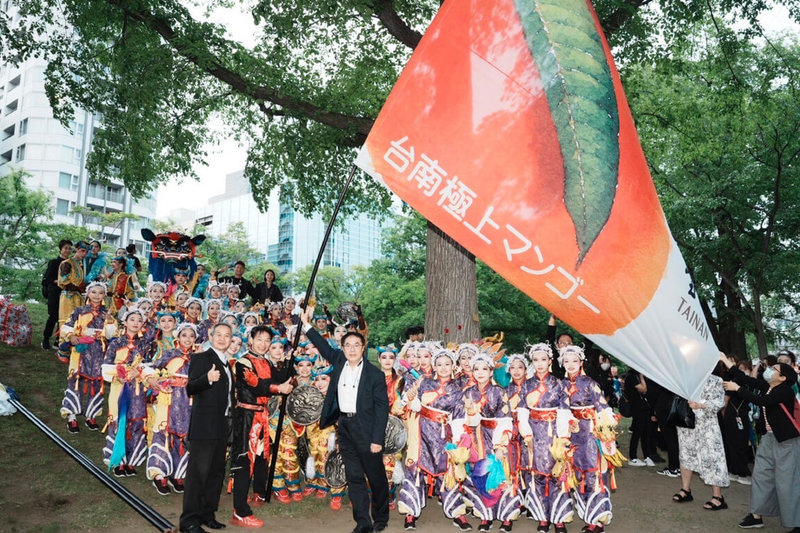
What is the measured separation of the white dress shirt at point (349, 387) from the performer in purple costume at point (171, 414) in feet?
Result: 6.99

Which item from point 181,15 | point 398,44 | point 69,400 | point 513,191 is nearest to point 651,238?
point 513,191

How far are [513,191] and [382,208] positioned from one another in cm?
1236

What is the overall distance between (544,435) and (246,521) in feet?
11.6

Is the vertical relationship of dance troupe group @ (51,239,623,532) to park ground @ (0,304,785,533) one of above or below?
above

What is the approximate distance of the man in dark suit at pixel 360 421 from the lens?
21.0 feet

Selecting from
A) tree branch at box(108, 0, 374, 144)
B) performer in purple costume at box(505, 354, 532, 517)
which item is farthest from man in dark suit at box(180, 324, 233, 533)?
tree branch at box(108, 0, 374, 144)

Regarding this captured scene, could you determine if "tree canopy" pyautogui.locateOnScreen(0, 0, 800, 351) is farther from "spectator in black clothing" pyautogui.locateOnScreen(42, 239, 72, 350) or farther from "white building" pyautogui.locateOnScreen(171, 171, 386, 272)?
"white building" pyautogui.locateOnScreen(171, 171, 386, 272)

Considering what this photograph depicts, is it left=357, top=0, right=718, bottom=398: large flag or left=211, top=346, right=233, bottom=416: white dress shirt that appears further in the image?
left=211, top=346, right=233, bottom=416: white dress shirt

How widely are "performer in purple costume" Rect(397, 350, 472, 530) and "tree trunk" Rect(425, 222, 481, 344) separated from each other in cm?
262

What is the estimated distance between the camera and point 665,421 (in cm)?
920

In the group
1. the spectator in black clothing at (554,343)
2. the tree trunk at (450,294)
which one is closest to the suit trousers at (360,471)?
the spectator in black clothing at (554,343)

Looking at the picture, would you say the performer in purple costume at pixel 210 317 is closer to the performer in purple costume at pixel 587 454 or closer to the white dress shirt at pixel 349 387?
the white dress shirt at pixel 349 387

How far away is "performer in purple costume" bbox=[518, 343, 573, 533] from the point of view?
273 inches

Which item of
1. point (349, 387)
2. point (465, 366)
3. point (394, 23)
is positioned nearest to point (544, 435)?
point (465, 366)
